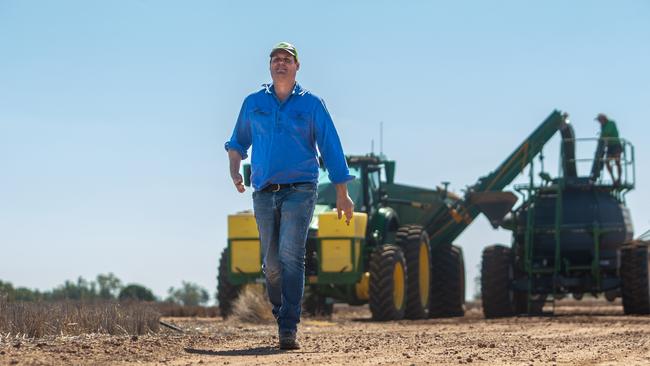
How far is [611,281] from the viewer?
64.9ft

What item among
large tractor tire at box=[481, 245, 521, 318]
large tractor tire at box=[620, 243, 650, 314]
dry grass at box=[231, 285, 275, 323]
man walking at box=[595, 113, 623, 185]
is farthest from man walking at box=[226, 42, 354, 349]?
man walking at box=[595, 113, 623, 185]

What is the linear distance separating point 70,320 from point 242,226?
8413mm

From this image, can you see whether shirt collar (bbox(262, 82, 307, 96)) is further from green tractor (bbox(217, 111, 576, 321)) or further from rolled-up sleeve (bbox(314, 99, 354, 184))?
green tractor (bbox(217, 111, 576, 321))

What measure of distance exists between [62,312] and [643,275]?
466 inches

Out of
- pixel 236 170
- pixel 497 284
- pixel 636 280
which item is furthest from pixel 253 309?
pixel 236 170

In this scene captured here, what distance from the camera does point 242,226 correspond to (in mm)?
17938

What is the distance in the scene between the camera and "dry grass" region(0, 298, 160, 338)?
895 cm

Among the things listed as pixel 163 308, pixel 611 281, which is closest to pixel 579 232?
pixel 611 281

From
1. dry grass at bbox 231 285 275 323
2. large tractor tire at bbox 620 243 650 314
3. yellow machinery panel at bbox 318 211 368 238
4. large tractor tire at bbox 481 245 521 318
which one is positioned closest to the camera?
dry grass at bbox 231 285 275 323

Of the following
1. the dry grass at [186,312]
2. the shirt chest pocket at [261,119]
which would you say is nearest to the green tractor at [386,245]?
the dry grass at [186,312]

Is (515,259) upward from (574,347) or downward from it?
upward

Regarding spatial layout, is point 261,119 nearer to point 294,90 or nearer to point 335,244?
point 294,90

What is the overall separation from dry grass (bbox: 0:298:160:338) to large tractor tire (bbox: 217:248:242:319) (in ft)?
25.6

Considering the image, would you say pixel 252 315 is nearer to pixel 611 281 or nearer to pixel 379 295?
pixel 379 295
